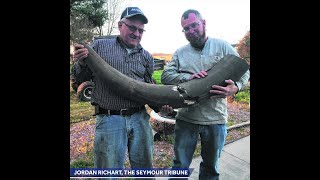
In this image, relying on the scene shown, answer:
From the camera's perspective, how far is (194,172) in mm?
3568

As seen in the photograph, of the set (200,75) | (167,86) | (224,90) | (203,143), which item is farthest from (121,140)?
(224,90)

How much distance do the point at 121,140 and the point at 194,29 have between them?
128 centimetres

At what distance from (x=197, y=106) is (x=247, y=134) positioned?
10.6 feet

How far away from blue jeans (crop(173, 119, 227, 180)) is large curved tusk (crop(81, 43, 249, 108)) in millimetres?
325

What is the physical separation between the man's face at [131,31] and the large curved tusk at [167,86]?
30 cm

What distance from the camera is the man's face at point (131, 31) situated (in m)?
2.30

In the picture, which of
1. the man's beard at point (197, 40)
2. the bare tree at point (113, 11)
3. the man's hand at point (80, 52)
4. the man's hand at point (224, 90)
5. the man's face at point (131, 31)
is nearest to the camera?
the man's hand at point (80, 52)

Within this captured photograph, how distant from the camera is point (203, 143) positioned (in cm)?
260

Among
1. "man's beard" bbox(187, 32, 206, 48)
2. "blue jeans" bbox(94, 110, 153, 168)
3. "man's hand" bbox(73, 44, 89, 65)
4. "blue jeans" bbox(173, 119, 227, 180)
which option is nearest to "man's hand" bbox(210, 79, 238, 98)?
"blue jeans" bbox(173, 119, 227, 180)

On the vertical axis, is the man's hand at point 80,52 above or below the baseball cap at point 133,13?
below

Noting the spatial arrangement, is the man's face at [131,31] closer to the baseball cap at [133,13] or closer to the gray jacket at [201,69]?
the baseball cap at [133,13]

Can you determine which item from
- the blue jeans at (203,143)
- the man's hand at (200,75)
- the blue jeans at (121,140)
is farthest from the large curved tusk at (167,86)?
the blue jeans at (203,143)

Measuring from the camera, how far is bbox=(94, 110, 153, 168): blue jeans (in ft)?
7.39
